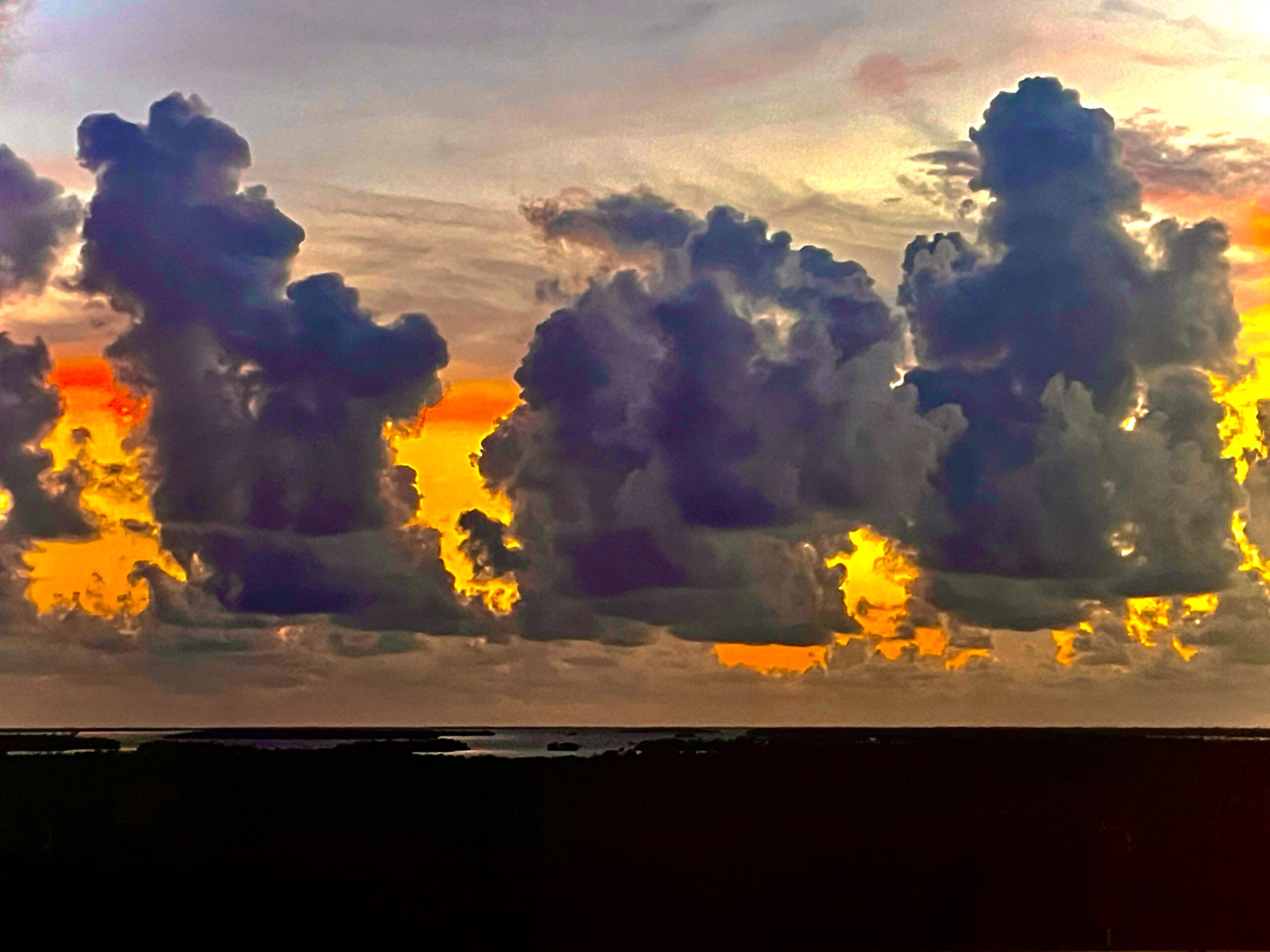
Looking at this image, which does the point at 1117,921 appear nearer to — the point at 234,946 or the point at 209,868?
the point at 234,946

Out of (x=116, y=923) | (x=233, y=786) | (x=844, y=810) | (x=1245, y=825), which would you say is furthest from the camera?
(x=233, y=786)

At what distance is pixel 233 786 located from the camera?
342ft

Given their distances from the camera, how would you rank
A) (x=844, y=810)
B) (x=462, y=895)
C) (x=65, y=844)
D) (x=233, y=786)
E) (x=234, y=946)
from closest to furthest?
1. (x=234, y=946)
2. (x=462, y=895)
3. (x=65, y=844)
4. (x=844, y=810)
5. (x=233, y=786)

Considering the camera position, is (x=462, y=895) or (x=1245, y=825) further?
(x=1245, y=825)

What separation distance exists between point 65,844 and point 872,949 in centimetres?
3761

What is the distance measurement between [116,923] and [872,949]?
1913 centimetres

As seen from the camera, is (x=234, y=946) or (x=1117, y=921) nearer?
(x=234, y=946)

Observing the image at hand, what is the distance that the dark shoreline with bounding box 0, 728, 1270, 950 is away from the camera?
42656 millimetres

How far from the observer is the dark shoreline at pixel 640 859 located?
Result: 4266cm

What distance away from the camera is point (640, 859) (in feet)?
192

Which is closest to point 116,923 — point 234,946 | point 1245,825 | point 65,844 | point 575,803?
point 234,946

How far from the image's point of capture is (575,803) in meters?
87.2

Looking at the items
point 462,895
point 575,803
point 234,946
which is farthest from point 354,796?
point 234,946

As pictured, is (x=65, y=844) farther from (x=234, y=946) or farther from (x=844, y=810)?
(x=844, y=810)
